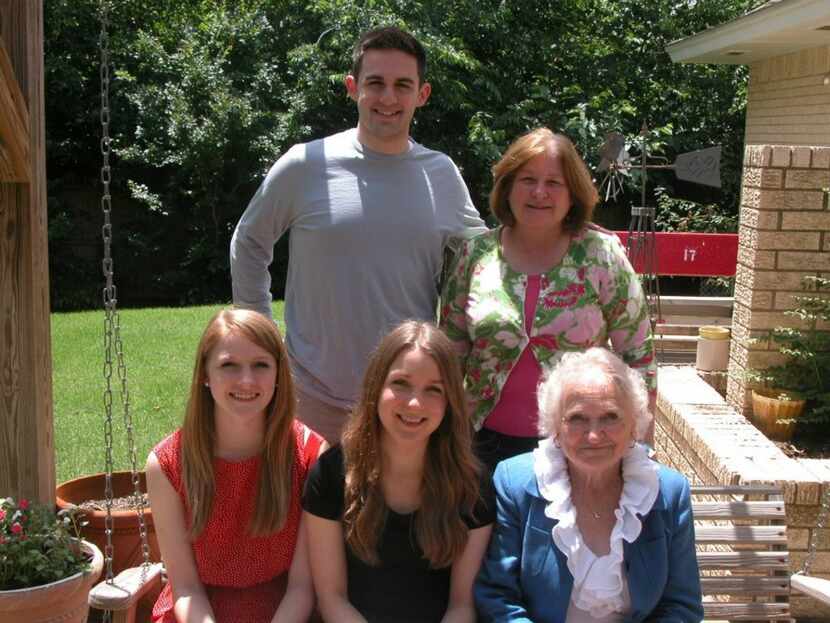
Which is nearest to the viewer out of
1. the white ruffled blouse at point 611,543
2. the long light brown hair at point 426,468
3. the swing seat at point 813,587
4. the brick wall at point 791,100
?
the white ruffled blouse at point 611,543

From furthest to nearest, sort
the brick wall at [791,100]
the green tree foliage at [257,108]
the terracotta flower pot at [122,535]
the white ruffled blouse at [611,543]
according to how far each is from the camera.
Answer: the green tree foliage at [257,108], the brick wall at [791,100], the terracotta flower pot at [122,535], the white ruffled blouse at [611,543]

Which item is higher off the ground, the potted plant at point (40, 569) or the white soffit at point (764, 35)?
the white soffit at point (764, 35)

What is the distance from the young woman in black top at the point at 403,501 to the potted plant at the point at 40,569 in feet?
2.80

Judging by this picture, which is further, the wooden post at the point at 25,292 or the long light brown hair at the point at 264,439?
the wooden post at the point at 25,292

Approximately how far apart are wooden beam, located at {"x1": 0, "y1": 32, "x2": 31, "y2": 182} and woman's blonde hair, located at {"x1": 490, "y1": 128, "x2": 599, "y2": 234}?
1.45m

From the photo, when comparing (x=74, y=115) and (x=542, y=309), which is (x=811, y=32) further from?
(x=74, y=115)

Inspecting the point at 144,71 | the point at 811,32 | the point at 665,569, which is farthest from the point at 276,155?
the point at 665,569

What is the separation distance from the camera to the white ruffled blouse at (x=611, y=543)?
7.83 feet

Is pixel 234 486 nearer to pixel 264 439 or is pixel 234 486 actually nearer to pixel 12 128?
pixel 264 439

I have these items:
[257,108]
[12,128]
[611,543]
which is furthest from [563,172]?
[257,108]

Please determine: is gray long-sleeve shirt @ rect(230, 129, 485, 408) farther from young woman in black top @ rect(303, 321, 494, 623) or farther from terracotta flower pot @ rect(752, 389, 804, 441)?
terracotta flower pot @ rect(752, 389, 804, 441)

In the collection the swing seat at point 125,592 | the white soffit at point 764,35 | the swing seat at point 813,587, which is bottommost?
the swing seat at point 125,592


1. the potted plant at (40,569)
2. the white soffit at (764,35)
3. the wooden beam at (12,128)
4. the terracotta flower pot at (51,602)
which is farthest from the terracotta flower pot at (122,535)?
the white soffit at (764,35)

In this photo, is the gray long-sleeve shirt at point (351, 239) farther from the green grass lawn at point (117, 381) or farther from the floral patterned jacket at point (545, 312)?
the green grass lawn at point (117, 381)
